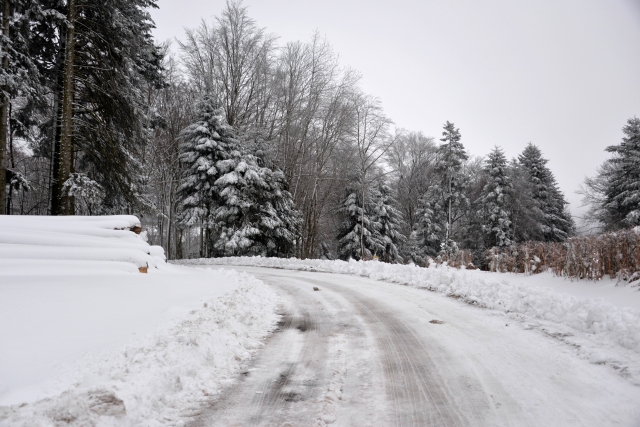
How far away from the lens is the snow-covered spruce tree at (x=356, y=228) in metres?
27.9

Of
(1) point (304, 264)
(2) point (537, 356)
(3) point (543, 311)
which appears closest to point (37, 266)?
(2) point (537, 356)

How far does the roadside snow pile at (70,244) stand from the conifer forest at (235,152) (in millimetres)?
3673

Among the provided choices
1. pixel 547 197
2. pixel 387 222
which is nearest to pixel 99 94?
pixel 387 222

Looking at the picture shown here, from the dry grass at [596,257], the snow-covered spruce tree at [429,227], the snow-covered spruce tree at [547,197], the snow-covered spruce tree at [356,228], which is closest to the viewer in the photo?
the dry grass at [596,257]

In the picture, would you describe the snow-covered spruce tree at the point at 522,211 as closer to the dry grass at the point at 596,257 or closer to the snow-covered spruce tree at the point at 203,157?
the dry grass at the point at 596,257

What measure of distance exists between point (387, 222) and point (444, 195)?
6.36 metres

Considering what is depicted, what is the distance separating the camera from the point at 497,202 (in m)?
30.2

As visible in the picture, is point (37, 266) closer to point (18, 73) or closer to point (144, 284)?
point (144, 284)

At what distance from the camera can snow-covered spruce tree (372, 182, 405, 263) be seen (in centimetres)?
3025

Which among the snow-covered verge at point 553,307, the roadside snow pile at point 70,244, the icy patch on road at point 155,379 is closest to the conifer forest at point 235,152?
the roadside snow pile at point 70,244

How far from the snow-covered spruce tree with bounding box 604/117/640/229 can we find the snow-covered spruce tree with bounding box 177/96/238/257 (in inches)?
1104

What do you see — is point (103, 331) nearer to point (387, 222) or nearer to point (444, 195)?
point (387, 222)

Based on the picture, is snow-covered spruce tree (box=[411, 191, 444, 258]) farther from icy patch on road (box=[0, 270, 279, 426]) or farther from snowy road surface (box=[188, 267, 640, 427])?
icy patch on road (box=[0, 270, 279, 426])

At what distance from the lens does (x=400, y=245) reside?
3266 centimetres
